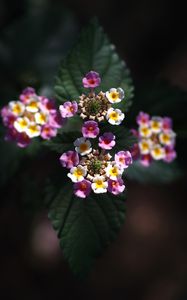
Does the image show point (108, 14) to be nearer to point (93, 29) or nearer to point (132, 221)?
point (132, 221)

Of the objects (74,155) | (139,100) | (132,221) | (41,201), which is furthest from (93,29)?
(132,221)

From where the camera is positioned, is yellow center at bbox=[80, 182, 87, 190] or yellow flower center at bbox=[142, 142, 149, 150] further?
yellow flower center at bbox=[142, 142, 149, 150]

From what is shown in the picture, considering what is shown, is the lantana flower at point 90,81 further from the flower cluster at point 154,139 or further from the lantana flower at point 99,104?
the flower cluster at point 154,139

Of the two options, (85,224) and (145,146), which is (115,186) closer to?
(85,224)

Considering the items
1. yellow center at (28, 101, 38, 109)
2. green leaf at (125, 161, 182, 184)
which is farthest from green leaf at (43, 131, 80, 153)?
green leaf at (125, 161, 182, 184)

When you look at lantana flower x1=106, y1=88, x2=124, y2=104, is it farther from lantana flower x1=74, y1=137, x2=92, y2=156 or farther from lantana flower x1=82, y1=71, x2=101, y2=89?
lantana flower x1=74, y1=137, x2=92, y2=156

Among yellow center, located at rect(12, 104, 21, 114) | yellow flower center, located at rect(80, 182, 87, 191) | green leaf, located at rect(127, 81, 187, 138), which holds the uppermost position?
green leaf, located at rect(127, 81, 187, 138)
